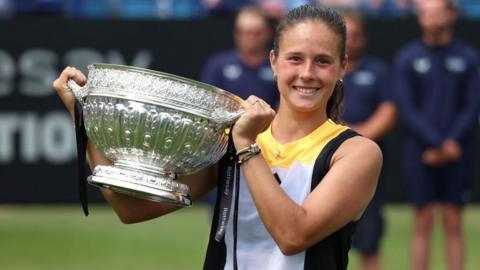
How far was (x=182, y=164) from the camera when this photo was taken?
3189mm

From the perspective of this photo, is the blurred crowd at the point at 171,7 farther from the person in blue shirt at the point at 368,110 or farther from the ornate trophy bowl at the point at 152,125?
the ornate trophy bowl at the point at 152,125

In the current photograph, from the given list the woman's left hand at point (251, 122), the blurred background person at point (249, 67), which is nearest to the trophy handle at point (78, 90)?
the woman's left hand at point (251, 122)

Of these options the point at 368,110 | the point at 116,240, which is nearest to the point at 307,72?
the point at 368,110

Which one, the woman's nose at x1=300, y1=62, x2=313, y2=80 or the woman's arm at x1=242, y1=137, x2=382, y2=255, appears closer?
the woman's arm at x1=242, y1=137, x2=382, y2=255

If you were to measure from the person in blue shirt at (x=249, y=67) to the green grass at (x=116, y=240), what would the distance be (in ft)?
4.08

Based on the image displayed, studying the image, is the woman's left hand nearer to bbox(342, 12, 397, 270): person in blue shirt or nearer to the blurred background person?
bbox(342, 12, 397, 270): person in blue shirt

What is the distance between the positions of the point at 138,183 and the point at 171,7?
859cm

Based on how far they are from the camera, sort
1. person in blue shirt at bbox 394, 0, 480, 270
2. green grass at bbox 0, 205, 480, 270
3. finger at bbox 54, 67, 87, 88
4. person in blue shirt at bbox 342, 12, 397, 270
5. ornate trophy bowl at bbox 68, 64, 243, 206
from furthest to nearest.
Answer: green grass at bbox 0, 205, 480, 270
person in blue shirt at bbox 394, 0, 480, 270
person in blue shirt at bbox 342, 12, 397, 270
finger at bbox 54, 67, 87, 88
ornate trophy bowl at bbox 68, 64, 243, 206

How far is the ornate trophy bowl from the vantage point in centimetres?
306

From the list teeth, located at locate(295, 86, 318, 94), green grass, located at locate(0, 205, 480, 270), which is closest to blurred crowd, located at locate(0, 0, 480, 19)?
green grass, located at locate(0, 205, 480, 270)

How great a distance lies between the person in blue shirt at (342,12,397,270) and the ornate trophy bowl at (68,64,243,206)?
4.22m

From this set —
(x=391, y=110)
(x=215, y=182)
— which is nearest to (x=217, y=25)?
(x=391, y=110)

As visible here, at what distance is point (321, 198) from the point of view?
3.17 m

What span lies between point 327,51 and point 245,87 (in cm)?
489
